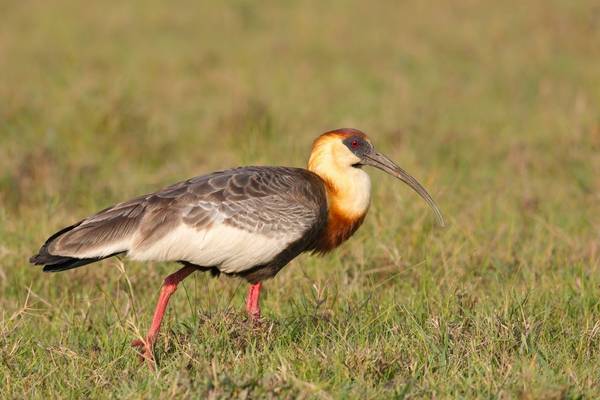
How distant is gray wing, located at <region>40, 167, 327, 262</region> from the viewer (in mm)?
5047

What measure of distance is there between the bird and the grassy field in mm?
250

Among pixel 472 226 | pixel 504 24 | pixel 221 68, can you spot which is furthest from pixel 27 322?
pixel 504 24

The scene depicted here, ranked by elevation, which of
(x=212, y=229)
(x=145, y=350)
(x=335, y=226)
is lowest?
(x=145, y=350)

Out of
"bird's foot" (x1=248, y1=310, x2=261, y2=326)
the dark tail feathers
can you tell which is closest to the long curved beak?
"bird's foot" (x1=248, y1=310, x2=261, y2=326)

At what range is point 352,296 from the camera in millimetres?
5891

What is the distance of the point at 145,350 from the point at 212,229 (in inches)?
25.3

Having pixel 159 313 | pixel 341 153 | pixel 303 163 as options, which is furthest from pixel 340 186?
pixel 303 163

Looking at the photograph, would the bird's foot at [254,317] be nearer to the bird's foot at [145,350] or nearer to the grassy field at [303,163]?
the grassy field at [303,163]

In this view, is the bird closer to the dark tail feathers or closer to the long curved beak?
the dark tail feathers

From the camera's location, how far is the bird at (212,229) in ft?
16.6

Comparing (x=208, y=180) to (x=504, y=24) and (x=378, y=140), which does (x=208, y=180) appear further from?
(x=504, y=24)

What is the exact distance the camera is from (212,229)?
515 cm

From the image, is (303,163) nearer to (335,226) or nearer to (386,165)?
(386,165)

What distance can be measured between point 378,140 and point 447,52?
3.45 m
